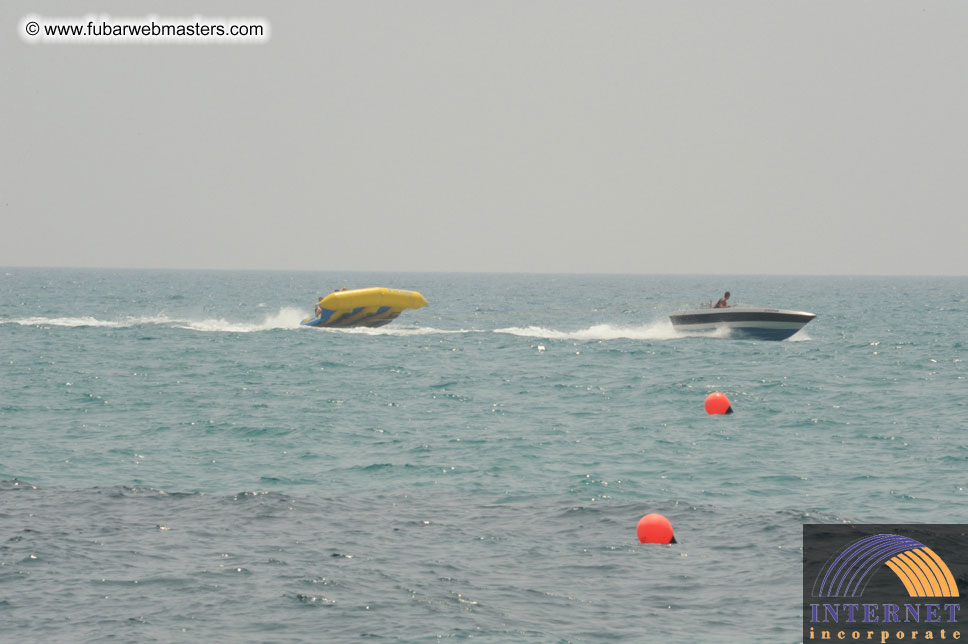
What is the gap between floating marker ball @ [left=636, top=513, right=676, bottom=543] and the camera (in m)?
12.9

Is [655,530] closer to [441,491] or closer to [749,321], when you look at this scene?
[441,491]

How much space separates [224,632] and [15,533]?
4745 millimetres

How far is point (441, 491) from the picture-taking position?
1591 cm

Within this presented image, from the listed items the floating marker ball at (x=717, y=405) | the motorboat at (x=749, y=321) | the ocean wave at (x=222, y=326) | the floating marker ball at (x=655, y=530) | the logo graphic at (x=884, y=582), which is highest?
the motorboat at (x=749, y=321)

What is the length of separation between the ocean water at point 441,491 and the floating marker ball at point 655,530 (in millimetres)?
235

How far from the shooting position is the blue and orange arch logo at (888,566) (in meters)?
11.2

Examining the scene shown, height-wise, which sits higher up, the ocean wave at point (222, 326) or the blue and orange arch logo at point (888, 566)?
the ocean wave at point (222, 326)

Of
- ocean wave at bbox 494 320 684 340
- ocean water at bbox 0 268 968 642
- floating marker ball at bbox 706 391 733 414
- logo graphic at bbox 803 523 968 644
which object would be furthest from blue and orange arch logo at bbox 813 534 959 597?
ocean wave at bbox 494 320 684 340

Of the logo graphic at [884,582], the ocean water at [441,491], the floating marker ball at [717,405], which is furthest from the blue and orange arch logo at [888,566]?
the floating marker ball at [717,405]

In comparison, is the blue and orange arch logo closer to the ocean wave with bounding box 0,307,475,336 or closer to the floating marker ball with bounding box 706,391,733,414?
the floating marker ball with bounding box 706,391,733,414

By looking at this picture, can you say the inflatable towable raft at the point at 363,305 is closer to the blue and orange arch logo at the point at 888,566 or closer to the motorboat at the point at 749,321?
the motorboat at the point at 749,321

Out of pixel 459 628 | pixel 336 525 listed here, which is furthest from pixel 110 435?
pixel 459 628

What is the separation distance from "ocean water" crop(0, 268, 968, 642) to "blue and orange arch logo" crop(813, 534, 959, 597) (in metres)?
0.45

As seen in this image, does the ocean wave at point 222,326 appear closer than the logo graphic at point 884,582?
No
